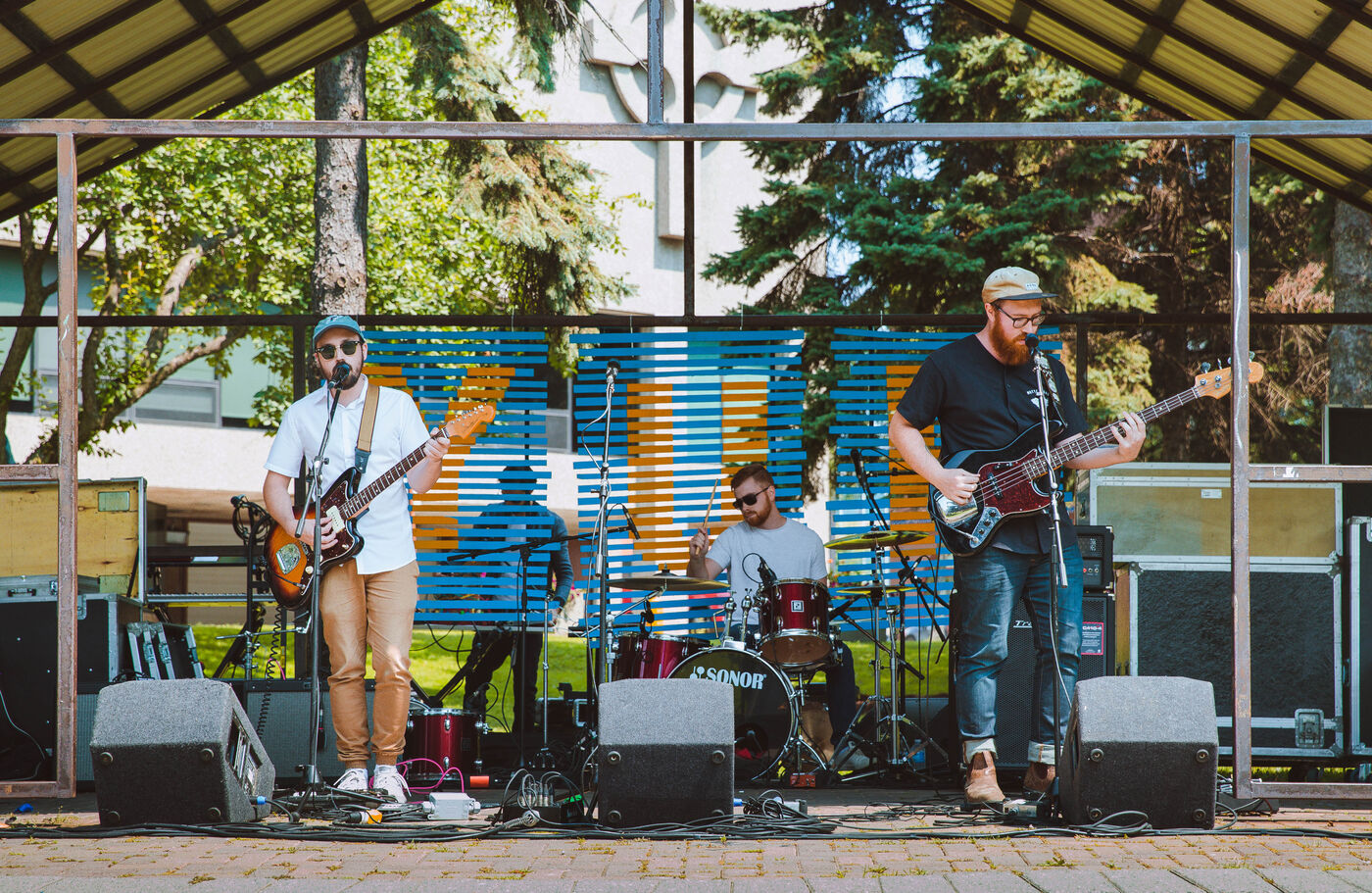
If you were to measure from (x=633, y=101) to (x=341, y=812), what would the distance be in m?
21.4

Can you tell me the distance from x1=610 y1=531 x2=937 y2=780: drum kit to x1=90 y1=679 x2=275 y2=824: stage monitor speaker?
256 cm

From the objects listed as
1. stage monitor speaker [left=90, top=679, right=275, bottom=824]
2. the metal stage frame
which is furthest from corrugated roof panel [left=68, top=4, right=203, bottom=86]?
stage monitor speaker [left=90, top=679, right=275, bottom=824]

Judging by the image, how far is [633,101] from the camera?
993 inches

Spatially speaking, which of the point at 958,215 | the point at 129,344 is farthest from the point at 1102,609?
the point at 129,344

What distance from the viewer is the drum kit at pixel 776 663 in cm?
709

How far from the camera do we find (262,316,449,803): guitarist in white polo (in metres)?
5.93

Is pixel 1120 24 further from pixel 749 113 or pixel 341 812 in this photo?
pixel 749 113

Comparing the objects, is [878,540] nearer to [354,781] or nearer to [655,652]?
[655,652]

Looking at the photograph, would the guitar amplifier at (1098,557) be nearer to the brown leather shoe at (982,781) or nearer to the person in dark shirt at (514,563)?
the brown leather shoe at (982,781)

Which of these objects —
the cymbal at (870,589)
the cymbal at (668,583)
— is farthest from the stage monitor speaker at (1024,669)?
the cymbal at (668,583)

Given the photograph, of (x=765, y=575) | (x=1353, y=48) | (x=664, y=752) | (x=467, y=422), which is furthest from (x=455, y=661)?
(x=1353, y=48)

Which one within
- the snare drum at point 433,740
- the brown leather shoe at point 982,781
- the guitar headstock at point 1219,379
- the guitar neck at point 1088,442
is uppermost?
the guitar headstock at point 1219,379

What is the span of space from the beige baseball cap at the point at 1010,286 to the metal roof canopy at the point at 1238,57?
8.01ft

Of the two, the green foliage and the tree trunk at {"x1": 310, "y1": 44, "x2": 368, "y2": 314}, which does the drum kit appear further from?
the green foliage
